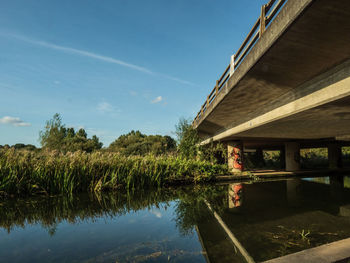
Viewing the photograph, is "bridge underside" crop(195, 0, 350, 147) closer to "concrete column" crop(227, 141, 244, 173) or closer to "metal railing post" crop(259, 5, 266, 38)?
"metal railing post" crop(259, 5, 266, 38)

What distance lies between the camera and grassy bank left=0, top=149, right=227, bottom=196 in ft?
27.9

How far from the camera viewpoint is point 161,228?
5.16 meters

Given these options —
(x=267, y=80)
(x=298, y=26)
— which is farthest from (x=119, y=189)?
(x=298, y=26)

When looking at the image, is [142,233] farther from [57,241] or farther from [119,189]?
[119,189]

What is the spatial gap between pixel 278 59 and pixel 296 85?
1970mm

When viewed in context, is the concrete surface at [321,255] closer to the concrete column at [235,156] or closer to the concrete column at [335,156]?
the concrete column at [235,156]

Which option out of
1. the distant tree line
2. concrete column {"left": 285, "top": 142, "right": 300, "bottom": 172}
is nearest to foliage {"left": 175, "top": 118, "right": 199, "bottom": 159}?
the distant tree line

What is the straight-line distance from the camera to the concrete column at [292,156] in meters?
20.2

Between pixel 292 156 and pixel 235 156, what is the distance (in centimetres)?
639

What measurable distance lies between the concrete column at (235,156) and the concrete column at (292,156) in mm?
Answer: 5497

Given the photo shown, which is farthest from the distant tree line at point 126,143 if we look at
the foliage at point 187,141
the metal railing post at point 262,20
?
the metal railing post at point 262,20

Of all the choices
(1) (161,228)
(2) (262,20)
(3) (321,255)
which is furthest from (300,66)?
(1) (161,228)

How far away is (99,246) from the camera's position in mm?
4004

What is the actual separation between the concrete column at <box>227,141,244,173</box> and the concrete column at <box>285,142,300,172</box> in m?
5.50
